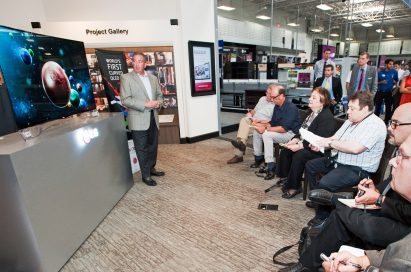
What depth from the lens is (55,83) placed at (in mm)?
2154

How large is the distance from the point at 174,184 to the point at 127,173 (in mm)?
626

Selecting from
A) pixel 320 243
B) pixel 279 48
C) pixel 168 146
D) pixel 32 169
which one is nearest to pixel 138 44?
pixel 168 146

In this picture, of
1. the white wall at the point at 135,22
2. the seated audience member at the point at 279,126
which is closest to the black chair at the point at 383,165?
the seated audience member at the point at 279,126

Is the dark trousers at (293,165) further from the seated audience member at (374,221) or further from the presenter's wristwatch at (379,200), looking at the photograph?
the presenter's wristwatch at (379,200)

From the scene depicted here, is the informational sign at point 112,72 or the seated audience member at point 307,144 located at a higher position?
the informational sign at point 112,72

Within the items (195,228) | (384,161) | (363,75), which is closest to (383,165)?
(384,161)

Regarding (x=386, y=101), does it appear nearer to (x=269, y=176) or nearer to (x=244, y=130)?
(x=244, y=130)

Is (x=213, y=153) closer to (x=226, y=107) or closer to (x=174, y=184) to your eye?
(x=174, y=184)

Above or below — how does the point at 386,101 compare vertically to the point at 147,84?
below

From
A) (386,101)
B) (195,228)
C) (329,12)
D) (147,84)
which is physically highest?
(329,12)

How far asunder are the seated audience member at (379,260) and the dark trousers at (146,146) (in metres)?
2.46

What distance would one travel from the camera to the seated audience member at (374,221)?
105 centimetres

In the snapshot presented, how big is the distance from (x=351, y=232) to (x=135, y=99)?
255 cm

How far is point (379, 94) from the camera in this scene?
6172 millimetres
